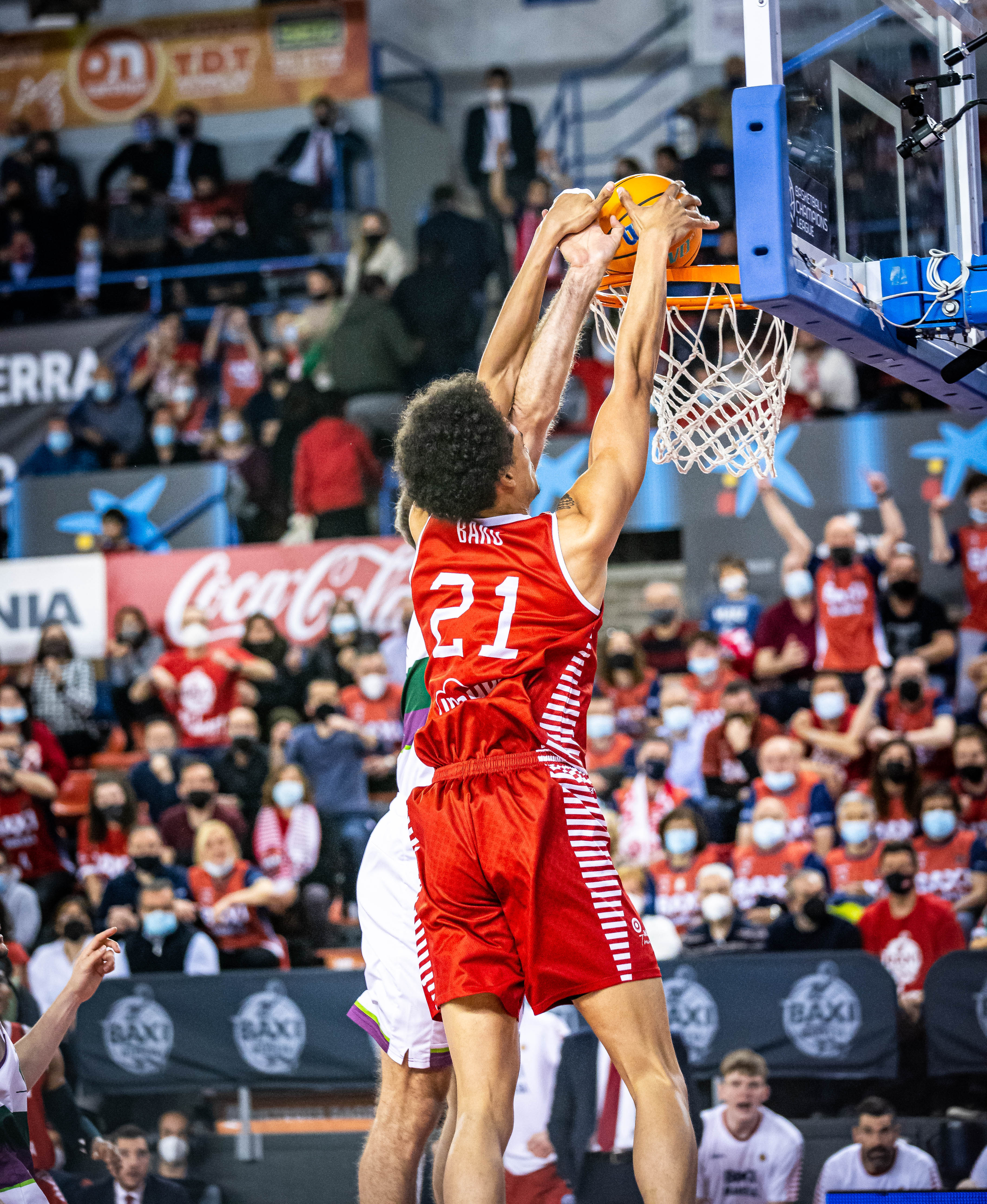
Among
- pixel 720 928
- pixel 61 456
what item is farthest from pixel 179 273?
pixel 720 928

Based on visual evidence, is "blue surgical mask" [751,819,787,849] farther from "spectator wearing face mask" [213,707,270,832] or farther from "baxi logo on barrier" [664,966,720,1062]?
"spectator wearing face mask" [213,707,270,832]

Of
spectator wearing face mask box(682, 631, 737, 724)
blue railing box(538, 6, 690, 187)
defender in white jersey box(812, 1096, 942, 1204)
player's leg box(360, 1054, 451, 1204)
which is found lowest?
defender in white jersey box(812, 1096, 942, 1204)

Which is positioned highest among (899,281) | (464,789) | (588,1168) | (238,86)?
Result: (238,86)

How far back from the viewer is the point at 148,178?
1559 centimetres

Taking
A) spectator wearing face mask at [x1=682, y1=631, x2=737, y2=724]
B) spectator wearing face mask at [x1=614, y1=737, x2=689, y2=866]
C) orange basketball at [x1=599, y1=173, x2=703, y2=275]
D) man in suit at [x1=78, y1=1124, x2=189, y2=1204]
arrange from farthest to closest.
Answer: spectator wearing face mask at [x1=682, y1=631, x2=737, y2=724] < spectator wearing face mask at [x1=614, y1=737, x2=689, y2=866] < man in suit at [x1=78, y1=1124, x2=189, y2=1204] < orange basketball at [x1=599, y1=173, x2=703, y2=275]

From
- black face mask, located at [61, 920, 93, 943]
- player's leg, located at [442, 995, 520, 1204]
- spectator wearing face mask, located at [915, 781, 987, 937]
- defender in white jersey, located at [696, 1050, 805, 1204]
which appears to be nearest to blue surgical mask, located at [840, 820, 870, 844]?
spectator wearing face mask, located at [915, 781, 987, 937]

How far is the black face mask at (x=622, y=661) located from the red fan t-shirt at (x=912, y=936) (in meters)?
2.67

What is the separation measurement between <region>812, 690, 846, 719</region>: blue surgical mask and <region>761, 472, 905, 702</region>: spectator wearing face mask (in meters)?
0.32

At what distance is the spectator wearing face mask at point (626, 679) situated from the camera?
9969 mm

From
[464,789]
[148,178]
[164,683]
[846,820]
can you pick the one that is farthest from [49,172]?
[464,789]

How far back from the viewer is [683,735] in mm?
9562

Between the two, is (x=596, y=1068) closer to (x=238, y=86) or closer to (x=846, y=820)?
(x=846, y=820)

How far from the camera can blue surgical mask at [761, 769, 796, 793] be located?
8930 millimetres

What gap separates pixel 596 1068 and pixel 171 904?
115 inches
